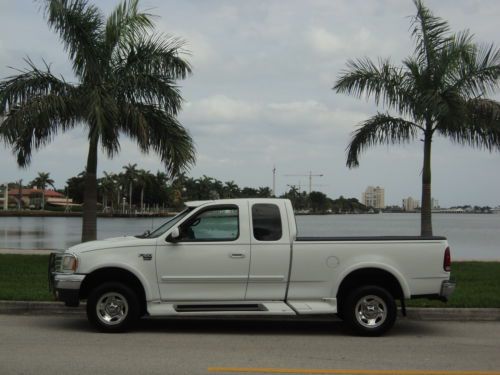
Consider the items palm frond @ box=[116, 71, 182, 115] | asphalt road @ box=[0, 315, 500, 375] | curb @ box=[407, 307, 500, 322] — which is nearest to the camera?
asphalt road @ box=[0, 315, 500, 375]

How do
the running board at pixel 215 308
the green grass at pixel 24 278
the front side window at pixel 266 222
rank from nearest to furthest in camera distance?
the running board at pixel 215 308, the front side window at pixel 266 222, the green grass at pixel 24 278

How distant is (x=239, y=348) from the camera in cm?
752

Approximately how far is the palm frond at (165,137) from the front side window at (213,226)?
7.58 meters

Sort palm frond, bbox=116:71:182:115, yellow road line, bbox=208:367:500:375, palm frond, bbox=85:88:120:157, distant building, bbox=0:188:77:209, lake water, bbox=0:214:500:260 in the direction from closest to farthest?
1. yellow road line, bbox=208:367:500:375
2. palm frond, bbox=85:88:120:157
3. palm frond, bbox=116:71:182:115
4. lake water, bbox=0:214:500:260
5. distant building, bbox=0:188:77:209

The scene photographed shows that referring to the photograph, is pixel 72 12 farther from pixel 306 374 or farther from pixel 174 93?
pixel 306 374

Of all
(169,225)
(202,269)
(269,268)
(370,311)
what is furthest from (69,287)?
(370,311)

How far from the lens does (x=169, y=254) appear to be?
8258 mm

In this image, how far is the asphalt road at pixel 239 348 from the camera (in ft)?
21.3

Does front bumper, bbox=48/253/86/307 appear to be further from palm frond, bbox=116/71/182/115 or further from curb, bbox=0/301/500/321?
palm frond, bbox=116/71/182/115

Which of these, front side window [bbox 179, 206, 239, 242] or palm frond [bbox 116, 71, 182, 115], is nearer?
front side window [bbox 179, 206, 239, 242]

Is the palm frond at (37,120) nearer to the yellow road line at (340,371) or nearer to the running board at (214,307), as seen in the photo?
the running board at (214,307)

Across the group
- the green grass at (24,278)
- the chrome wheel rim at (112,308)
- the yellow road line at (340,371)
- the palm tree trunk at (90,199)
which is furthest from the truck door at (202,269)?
the palm tree trunk at (90,199)

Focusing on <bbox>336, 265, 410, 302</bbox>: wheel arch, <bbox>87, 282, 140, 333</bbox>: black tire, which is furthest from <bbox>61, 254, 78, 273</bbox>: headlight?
<bbox>336, 265, 410, 302</bbox>: wheel arch

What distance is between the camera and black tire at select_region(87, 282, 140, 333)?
822 cm
